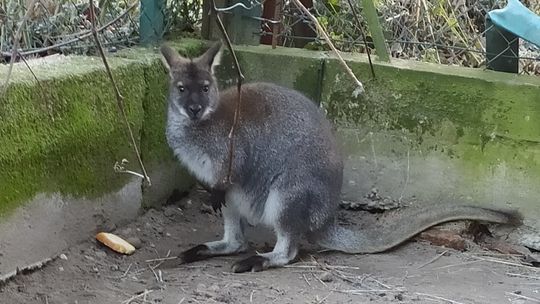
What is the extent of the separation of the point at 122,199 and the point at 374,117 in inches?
57.2

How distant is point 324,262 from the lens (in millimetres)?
4277

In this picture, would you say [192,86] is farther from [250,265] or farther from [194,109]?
[250,265]

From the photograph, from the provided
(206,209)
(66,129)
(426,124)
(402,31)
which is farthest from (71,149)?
(402,31)

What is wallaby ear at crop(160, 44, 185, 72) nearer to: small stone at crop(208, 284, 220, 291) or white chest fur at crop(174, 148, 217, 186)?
white chest fur at crop(174, 148, 217, 186)

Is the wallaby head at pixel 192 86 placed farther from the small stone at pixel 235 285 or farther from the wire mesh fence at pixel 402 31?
the wire mesh fence at pixel 402 31

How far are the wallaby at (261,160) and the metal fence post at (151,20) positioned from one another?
599mm

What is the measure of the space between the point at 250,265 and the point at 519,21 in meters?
1.86

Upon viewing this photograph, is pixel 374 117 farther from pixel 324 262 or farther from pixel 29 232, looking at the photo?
pixel 29 232

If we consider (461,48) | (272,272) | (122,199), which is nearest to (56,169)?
(122,199)

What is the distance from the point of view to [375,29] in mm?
4719

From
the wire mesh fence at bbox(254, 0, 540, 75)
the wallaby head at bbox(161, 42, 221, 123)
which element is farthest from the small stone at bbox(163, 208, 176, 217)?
the wire mesh fence at bbox(254, 0, 540, 75)

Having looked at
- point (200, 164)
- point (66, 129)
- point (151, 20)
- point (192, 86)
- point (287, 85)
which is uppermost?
point (151, 20)

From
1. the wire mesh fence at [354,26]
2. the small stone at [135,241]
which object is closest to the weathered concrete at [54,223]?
the small stone at [135,241]

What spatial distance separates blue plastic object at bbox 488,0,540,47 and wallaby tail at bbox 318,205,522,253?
2.95 feet
